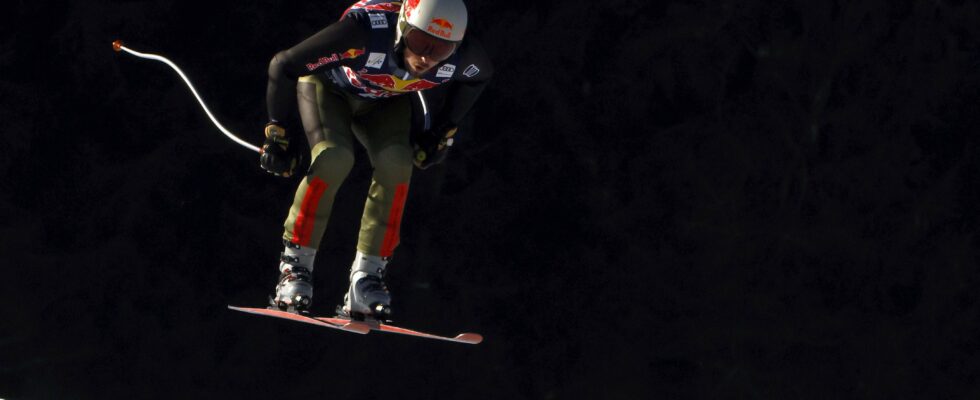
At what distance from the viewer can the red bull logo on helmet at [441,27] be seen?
691cm

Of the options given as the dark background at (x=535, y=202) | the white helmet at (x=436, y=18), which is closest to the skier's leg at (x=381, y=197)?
the white helmet at (x=436, y=18)

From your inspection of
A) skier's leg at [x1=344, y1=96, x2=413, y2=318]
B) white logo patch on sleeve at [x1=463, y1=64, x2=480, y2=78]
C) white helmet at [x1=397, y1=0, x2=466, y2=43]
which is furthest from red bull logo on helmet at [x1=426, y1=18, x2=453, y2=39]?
skier's leg at [x1=344, y1=96, x2=413, y2=318]

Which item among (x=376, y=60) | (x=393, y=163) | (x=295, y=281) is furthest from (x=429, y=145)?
(x=295, y=281)

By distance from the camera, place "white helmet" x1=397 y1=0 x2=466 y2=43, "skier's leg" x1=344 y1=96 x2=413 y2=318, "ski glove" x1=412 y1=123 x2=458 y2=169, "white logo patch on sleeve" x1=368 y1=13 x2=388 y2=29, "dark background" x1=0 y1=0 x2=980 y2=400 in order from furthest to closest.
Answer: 1. "dark background" x1=0 y1=0 x2=980 y2=400
2. "ski glove" x1=412 y1=123 x2=458 y2=169
3. "skier's leg" x1=344 y1=96 x2=413 y2=318
4. "white logo patch on sleeve" x1=368 y1=13 x2=388 y2=29
5. "white helmet" x1=397 y1=0 x2=466 y2=43

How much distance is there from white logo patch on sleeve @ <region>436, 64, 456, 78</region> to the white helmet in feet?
0.67

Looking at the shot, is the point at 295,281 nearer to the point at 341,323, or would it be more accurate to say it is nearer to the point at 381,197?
the point at 341,323

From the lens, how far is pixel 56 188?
372 inches

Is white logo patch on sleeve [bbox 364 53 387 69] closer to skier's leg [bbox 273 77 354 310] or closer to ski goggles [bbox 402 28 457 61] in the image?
ski goggles [bbox 402 28 457 61]

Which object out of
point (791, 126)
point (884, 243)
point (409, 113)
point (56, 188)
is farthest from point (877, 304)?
point (56, 188)

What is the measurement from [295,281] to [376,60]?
914 mm

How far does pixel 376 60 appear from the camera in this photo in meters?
7.09

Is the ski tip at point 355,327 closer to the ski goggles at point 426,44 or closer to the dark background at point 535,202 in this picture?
the ski goggles at point 426,44

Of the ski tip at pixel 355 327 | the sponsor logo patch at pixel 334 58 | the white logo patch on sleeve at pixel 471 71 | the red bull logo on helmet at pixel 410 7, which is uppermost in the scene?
the red bull logo on helmet at pixel 410 7

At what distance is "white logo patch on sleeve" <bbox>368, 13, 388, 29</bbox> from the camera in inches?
278
